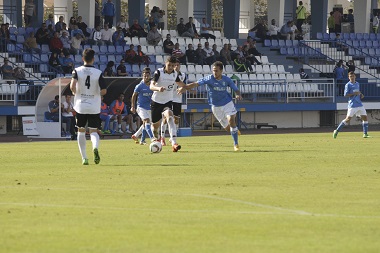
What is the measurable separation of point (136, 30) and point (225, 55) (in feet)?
13.8

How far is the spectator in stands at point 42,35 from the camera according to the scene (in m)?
44.8

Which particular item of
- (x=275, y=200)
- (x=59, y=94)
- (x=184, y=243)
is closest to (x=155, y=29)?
(x=59, y=94)

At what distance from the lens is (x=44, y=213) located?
42.1ft

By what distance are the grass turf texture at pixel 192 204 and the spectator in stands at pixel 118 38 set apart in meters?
24.2

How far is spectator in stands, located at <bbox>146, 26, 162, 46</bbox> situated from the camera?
4922 cm

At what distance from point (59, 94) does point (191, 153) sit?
12822 millimetres

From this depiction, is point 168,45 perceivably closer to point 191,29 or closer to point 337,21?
point 191,29

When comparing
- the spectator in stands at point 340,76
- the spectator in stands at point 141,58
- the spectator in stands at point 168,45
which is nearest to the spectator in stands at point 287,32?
the spectator in stands at point 340,76

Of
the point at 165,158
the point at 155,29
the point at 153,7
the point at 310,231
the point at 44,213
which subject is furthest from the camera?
the point at 153,7

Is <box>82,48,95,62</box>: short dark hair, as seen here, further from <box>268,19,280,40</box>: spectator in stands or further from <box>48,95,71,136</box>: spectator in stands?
Result: <box>268,19,280,40</box>: spectator in stands

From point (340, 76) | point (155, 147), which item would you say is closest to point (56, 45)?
point (340, 76)

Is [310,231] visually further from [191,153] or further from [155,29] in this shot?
[155,29]

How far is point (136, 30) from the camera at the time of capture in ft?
165

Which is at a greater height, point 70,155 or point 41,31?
point 41,31
